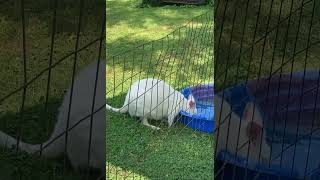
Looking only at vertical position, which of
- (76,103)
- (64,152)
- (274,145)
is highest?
(76,103)

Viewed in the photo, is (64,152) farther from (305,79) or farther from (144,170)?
(144,170)

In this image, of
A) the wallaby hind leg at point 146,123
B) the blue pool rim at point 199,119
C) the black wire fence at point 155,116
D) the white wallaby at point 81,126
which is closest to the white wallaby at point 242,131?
the white wallaby at point 81,126

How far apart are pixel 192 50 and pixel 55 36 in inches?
148

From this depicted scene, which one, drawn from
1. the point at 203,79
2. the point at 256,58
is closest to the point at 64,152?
the point at 256,58

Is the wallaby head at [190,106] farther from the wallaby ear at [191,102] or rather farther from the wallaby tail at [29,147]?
the wallaby tail at [29,147]

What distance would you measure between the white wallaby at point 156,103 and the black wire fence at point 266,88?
1.54 metres

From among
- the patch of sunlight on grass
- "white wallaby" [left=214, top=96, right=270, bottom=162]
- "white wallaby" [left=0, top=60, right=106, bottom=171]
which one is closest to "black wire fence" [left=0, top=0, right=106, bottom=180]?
"white wallaby" [left=0, top=60, right=106, bottom=171]

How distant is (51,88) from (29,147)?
0.14m

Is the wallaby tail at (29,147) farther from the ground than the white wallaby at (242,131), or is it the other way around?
the wallaby tail at (29,147)

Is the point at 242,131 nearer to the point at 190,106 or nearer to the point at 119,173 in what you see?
the point at 119,173

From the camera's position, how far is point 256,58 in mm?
1713

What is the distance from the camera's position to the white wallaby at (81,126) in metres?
1.30

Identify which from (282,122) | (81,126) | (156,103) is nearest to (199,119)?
(156,103)

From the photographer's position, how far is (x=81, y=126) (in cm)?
132
